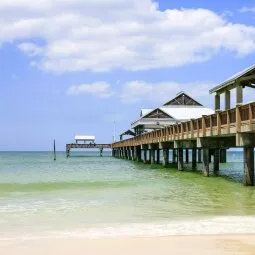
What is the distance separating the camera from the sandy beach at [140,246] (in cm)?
812

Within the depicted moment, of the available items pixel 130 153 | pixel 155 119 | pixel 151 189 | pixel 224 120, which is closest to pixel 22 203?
pixel 151 189

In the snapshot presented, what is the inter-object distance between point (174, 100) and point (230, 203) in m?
43.9

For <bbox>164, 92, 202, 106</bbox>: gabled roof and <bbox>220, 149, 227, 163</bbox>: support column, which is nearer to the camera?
<bbox>220, 149, 227, 163</bbox>: support column

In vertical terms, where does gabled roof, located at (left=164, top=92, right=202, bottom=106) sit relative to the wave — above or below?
above

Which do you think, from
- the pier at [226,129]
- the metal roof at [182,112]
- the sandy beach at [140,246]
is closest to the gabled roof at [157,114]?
the metal roof at [182,112]

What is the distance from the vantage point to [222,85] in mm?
24594

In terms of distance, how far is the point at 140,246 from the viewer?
8578 mm

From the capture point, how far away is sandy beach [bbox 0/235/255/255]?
812 cm

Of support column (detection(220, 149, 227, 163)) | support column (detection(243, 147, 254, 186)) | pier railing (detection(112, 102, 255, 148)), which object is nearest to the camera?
pier railing (detection(112, 102, 255, 148))

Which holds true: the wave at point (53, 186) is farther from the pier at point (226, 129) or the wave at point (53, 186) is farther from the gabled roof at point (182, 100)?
the gabled roof at point (182, 100)

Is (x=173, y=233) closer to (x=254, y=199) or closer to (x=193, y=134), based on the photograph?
(x=254, y=199)

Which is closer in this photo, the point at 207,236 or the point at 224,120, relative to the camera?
the point at 207,236

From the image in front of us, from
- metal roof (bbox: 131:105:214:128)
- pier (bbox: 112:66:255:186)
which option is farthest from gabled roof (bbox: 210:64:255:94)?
metal roof (bbox: 131:105:214:128)

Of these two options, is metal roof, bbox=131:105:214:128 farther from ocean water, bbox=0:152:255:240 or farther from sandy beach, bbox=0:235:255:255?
sandy beach, bbox=0:235:255:255
